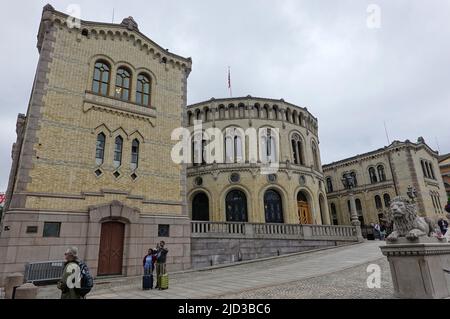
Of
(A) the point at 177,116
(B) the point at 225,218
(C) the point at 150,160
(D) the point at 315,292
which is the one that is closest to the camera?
(D) the point at 315,292

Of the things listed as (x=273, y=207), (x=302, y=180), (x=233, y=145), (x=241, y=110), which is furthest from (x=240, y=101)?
(x=273, y=207)

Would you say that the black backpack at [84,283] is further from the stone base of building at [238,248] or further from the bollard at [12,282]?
the stone base of building at [238,248]

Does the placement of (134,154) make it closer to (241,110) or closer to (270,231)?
(270,231)

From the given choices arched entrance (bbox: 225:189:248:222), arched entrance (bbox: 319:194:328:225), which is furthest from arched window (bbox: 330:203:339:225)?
arched entrance (bbox: 225:189:248:222)

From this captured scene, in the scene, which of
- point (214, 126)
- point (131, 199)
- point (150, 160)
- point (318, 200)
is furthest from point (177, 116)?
point (318, 200)

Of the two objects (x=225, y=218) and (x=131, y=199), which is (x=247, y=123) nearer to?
(x=225, y=218)

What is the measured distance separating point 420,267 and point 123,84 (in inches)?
644

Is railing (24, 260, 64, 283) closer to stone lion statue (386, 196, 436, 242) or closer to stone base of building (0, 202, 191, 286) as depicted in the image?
stone base of building (0, 202, 191, 286)

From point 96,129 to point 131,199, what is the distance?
4154 millimetres

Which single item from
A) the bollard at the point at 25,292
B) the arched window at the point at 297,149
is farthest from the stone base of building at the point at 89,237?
the arched window at the point at 297,149

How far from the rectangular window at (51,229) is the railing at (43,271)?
119cm

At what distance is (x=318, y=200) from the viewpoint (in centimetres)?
2867

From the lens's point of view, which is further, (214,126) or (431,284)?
(214,126)

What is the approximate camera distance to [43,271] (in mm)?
11430
